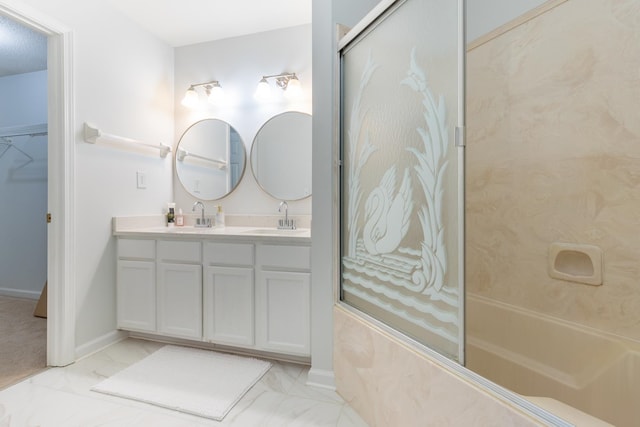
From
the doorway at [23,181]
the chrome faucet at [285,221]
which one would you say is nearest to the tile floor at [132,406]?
the chrome faucet at [285,221]

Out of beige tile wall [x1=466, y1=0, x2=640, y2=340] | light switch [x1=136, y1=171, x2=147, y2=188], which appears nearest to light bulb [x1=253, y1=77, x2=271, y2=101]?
light switch [x1=136, y1=171, x2=147, y2=188]

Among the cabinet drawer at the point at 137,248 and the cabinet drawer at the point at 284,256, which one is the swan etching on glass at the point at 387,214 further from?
the cabinet drawer at the point at 137,248

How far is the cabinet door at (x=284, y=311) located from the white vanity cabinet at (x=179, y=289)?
1.49ft

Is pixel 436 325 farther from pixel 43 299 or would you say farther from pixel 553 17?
pixel 43 299

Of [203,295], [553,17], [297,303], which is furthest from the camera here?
[203,295]

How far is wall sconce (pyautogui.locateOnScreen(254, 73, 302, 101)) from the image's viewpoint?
101 inches

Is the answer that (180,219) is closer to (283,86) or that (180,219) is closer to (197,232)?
(197,232)

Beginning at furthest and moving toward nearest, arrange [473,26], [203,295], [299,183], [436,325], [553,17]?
[299,183] → [203,295] → [473,26] → [553,17] → [436,325]

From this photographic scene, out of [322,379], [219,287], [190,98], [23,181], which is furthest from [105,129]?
[322,379]

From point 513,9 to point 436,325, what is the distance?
1.60m

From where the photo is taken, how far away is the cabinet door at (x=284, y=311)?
2000mm

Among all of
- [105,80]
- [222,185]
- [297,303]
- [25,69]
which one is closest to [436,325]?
[297,303]

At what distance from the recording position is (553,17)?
5.13 feet

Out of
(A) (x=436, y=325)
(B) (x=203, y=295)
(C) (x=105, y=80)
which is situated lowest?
(B) (x=203, y=295)
